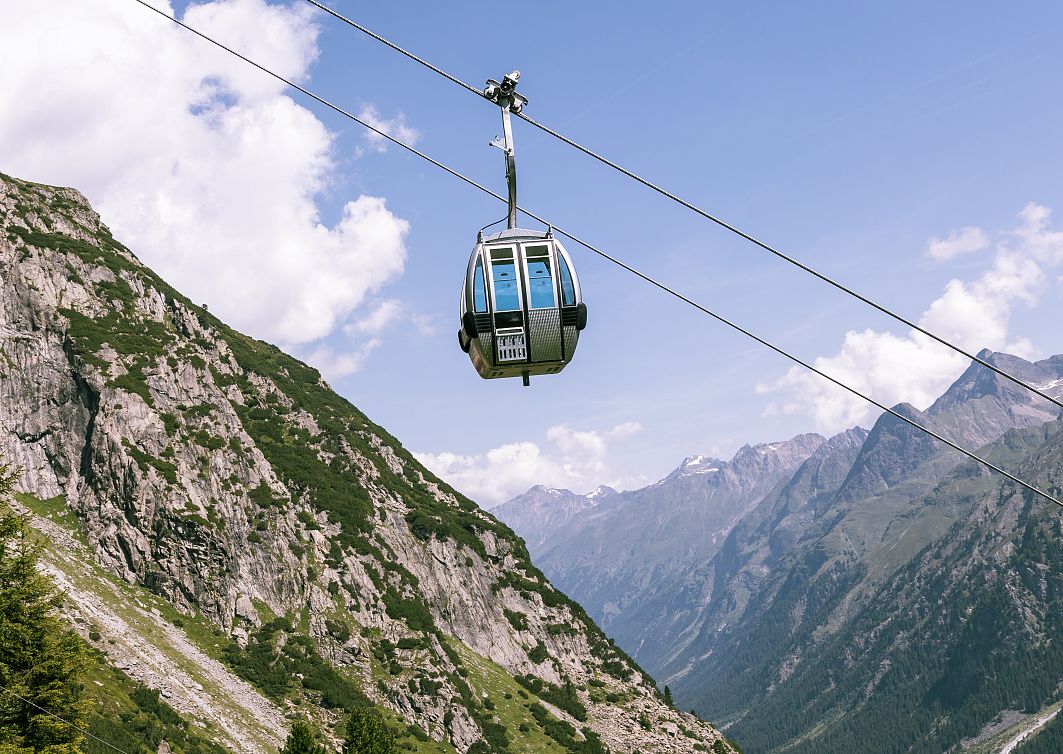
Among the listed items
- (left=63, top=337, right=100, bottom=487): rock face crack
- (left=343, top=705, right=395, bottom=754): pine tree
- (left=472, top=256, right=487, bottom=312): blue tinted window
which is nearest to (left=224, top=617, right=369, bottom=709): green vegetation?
(left=343, top=705, right=395, bottom=754): pine tree

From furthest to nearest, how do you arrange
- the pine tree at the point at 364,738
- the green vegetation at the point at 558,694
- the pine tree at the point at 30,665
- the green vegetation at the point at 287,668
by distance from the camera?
1. the green vegetation at the point at 558,694
2. the green vegetation at the point at 287,668
3. the pine tree at the point at 364,738
4. the pine tree at the point at 30,665

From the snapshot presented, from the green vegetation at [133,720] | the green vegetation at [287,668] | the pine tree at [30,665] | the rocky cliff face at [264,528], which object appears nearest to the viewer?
the pine tree at [30,665]

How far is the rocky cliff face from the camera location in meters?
77.8

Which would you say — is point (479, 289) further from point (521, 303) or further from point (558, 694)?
point (558, 694)

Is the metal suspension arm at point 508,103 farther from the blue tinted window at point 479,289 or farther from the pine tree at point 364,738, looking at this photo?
the pine tree at point 364,738

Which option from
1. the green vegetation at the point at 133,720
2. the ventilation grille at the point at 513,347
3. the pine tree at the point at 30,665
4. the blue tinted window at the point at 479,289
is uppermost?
the blue tinted window at the point at 479,289

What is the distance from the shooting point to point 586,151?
1593 centimetres

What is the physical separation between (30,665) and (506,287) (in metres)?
27.5

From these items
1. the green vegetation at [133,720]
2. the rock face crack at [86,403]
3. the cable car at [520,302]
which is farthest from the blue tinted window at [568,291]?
the rock face crack at [86,403]

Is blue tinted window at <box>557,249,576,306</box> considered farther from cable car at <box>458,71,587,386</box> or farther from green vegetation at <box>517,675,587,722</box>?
green vegetation at <box>517,675,587,722</box>

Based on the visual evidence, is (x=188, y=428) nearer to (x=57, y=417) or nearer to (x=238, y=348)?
(x=57, y=417)

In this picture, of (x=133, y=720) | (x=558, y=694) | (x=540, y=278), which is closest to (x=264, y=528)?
(x=133, y=720)

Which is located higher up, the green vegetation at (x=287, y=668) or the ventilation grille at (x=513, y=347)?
the ventilation grille at (x=513, y=347)

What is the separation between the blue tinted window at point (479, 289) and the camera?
17.5m
